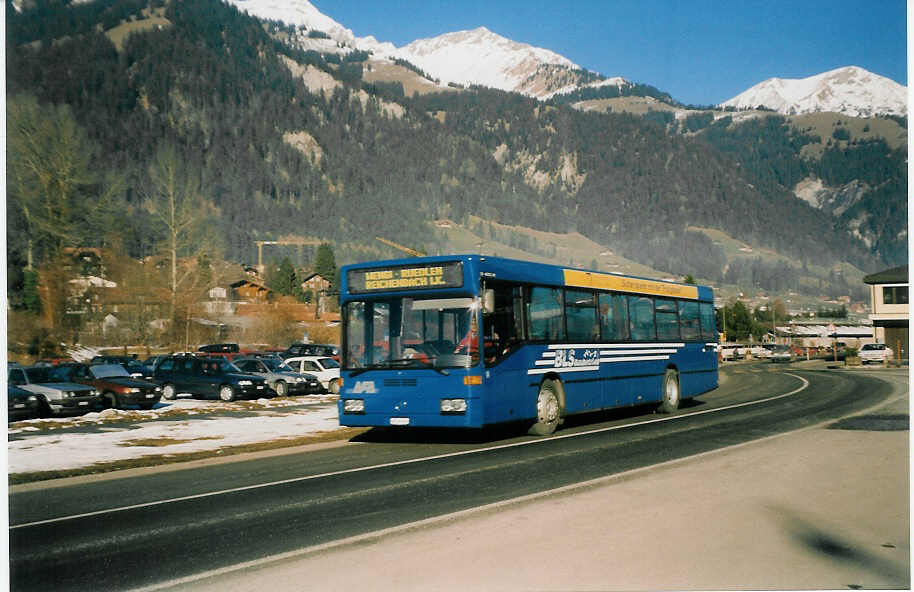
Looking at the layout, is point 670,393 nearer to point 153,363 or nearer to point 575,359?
point 575,359

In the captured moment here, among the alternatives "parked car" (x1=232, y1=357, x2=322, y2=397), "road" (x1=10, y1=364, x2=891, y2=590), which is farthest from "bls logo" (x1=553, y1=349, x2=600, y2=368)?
"parked car" (x1=232, y1=357, x2=322, y2=397)

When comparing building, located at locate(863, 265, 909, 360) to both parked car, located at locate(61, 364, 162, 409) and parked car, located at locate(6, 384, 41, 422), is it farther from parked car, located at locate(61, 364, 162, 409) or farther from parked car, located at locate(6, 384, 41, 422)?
parked car, located at locate(6, 384, 41, 422)

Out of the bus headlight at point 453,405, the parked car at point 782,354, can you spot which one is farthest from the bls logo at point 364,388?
the parked car at point 782,354

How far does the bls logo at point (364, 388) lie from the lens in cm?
1549

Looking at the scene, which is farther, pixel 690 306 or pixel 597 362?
pixel 690 306

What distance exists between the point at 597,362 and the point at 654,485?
8.35 m

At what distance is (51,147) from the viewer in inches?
1889

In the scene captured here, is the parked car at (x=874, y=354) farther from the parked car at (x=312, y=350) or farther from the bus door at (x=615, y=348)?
the bus door at (x=615, y=348)

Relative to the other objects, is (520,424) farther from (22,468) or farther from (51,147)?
(51,147)

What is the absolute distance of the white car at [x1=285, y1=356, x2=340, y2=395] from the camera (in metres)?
34.9

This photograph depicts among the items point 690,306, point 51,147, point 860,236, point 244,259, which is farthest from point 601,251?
point 690,306

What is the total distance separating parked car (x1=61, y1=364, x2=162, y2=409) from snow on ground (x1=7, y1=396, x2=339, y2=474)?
1429 millimetres

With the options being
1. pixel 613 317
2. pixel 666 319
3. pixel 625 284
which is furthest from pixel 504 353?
pixel 666 319

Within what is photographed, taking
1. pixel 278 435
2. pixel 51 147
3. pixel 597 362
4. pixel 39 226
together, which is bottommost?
pixel 278 435
